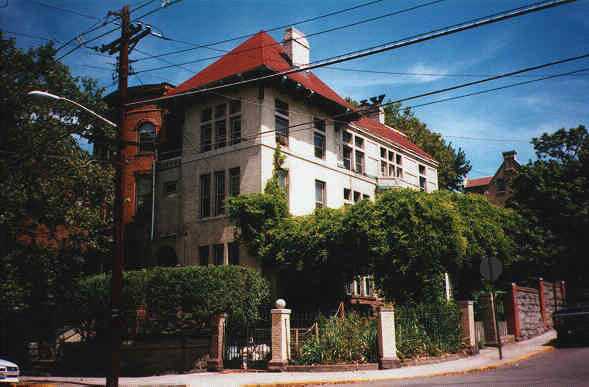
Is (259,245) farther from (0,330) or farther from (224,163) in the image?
(0,330)

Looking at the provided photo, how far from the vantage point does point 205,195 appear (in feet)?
93.5

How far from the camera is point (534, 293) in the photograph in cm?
2789

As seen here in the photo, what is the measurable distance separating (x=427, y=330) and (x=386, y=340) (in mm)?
2613

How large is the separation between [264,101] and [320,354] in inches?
534

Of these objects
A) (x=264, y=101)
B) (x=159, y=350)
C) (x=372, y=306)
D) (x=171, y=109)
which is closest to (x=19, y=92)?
(x=171, y=109)

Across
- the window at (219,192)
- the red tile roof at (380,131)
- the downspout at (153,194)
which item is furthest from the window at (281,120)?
the downspout at (153,194)

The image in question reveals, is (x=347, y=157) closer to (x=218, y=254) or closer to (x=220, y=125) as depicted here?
(x=220, y=125)

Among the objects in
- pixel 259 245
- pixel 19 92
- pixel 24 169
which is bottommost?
Result: pixel 259 245

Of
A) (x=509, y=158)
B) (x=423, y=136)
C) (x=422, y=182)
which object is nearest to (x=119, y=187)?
(x=422, y=182)

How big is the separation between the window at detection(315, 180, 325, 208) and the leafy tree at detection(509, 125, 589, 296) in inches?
657

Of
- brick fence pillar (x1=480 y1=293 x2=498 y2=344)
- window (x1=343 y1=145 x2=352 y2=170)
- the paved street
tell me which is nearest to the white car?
the paved street

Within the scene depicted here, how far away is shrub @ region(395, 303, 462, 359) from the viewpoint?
18.3 meters

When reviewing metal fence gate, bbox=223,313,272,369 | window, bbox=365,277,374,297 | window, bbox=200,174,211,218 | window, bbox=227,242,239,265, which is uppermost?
window, bbox=200,174,211,218

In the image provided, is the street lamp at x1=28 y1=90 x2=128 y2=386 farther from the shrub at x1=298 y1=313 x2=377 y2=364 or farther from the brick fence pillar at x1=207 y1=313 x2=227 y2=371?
the shrub at x1=298 y1=313 x2=377 y2=364
